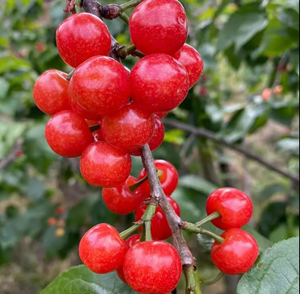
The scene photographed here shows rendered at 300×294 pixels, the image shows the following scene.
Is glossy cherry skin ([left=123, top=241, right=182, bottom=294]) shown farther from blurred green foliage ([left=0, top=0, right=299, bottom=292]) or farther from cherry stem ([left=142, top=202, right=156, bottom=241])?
blurred green foliage ([left=0, top=0, right=299, bottom=292])

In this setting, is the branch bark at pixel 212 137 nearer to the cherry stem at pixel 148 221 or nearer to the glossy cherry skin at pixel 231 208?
the glossy cherry skin at pixel 231 208

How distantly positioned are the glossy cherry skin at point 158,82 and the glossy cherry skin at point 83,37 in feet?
0.30

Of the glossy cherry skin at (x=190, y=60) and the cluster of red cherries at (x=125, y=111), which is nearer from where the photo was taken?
the cluster of red cherries at (x=125, y=111)

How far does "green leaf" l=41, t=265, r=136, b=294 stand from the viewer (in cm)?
84

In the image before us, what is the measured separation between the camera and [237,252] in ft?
2.41

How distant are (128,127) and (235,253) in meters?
0.33

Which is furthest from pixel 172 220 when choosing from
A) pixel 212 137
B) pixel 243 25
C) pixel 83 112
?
pixel 212 137

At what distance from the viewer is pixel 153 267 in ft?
2.07

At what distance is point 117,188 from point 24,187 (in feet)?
9.61

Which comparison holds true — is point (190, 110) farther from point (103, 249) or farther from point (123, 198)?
point (103, 249)

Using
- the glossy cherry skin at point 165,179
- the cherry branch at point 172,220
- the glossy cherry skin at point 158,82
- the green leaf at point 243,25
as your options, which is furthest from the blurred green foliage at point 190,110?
the glossy cherry skin at point 158,82

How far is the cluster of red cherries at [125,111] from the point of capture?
0.63m

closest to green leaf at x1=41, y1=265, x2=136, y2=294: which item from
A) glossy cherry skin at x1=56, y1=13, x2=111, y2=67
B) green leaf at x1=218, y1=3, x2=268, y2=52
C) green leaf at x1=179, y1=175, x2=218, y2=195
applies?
glossy cherry skin at x1=56, y1=13, x2=111, y2=67

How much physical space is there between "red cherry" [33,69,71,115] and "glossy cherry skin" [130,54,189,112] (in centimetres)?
18
